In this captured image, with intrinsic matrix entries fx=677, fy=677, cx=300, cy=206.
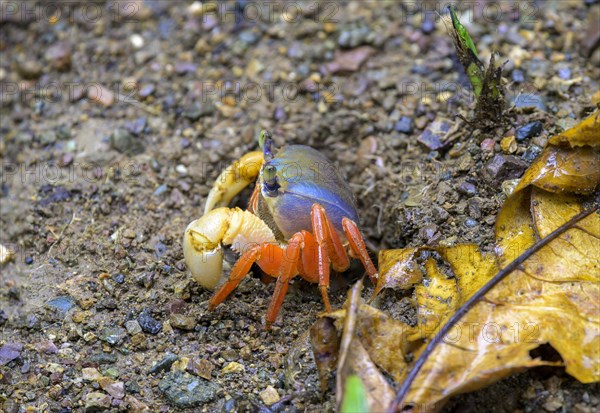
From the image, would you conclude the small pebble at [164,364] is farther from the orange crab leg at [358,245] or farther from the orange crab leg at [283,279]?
the orange crab leg at [358,245]

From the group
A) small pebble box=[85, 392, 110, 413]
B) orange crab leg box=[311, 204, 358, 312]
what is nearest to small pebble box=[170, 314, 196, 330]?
small pebble box=[85, 392, 110, 413]

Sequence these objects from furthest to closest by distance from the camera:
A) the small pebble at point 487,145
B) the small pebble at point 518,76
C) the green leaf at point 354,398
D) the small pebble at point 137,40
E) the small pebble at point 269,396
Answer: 1. the small pebble at point 137,40
2. the small pebble at point 518,76
3. the small pebble at point 487,145
4. the small pebble at point 269,396
5. the green leaf at point 354,398

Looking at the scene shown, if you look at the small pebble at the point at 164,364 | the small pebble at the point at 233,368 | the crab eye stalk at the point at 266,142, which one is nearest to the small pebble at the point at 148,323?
the small pebble at the point at 164,364

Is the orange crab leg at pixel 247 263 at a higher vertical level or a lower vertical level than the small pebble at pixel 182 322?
higher

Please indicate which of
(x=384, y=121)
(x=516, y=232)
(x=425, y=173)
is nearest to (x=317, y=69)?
(x=384, y=121)

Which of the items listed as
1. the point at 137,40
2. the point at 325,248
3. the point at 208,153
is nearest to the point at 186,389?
the point at 325,248

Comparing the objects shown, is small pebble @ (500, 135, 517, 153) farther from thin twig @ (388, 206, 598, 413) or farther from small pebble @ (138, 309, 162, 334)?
small pebble @ (138, 309, 162, 334)
